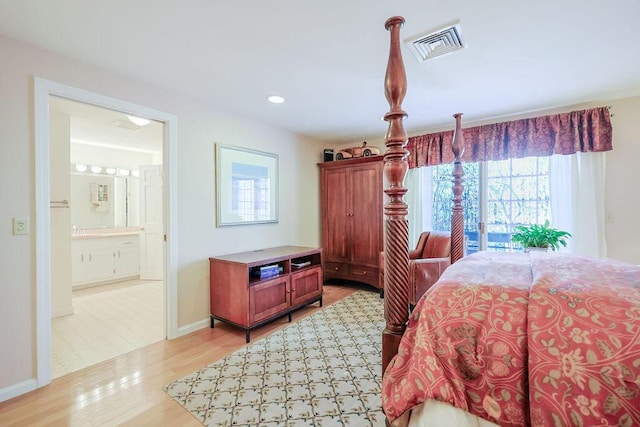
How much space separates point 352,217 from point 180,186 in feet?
7.71

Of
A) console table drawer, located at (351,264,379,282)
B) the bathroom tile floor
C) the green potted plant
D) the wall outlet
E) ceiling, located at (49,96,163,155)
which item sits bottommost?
the bathroom tile floor

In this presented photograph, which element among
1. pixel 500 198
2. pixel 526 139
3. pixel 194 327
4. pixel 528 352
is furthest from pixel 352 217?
pixel 528 352

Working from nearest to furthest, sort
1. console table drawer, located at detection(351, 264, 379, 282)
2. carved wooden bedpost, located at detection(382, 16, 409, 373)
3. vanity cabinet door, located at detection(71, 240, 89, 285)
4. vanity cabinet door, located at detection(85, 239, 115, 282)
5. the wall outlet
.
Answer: carved wooden bedpost, located at detection(382, 16, 409, 373), the wall outlet, console table drawer, located at detection(351, 264, 379, 282), vanity cabinet door, located at detection(71, 240, 89, 285), vanity cabinet door, located at detection(85, 239, 115, 282)

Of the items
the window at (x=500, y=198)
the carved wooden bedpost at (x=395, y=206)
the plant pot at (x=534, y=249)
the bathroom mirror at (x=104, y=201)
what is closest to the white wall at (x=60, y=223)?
the bathroom mirror at (x=104, y=201)

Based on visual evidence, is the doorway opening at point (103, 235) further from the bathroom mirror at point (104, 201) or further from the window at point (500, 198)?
the window at point (500, 198)

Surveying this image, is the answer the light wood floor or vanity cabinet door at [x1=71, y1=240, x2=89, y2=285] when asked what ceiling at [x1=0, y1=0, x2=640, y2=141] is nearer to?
the light wood floor

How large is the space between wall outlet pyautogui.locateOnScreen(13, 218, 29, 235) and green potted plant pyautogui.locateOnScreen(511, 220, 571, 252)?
4.29 metres

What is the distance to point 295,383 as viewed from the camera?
1.92 m

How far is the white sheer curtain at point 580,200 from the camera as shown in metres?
2.90

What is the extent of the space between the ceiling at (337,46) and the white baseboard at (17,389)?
2214 mm

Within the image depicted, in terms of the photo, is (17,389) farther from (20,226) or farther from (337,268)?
(337,268)

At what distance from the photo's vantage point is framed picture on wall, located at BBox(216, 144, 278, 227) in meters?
3.10

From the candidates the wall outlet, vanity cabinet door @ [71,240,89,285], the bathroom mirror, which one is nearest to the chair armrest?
the wall outlet

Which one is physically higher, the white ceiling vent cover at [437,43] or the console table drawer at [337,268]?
the white ceiling vent cover at [437,43]
